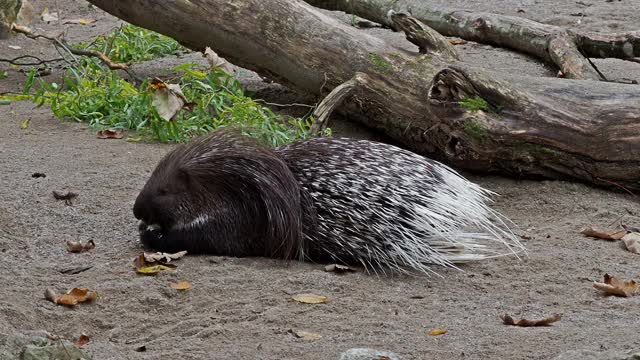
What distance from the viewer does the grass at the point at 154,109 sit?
17.3ft

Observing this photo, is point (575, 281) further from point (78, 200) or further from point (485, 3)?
point (485, 3)

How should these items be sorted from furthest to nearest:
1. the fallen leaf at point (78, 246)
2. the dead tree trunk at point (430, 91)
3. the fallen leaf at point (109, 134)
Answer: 1. the fallen leaf at point (109, 134)
2. the dead tree trunk at point (430, 91)
3. the fallen leaf at point (78, 246)

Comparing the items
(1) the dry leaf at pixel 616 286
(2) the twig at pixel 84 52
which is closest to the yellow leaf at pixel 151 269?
(1) the dry leaf at pixel 616 286

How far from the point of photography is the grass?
5.26m

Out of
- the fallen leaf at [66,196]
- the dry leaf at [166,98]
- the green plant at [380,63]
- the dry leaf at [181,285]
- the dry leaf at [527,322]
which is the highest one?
the green plant at [380,63]

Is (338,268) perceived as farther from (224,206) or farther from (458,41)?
(458,41)

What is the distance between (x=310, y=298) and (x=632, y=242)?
1534mm

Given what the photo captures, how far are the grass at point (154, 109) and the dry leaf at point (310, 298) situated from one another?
1593mm

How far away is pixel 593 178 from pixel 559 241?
78cm

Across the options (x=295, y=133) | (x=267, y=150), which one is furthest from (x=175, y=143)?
(x=267, y=150)

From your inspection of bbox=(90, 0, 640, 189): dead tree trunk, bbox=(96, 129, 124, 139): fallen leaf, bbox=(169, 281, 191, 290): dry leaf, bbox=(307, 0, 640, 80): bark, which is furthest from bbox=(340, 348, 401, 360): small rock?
bbox=(307, 0, 640, 80): bark

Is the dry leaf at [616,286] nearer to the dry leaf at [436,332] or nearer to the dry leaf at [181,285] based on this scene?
the dry leaf at [436,332]

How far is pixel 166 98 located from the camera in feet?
17.3

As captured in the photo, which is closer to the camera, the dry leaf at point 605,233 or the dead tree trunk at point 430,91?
the dry leaf at point 605,233
